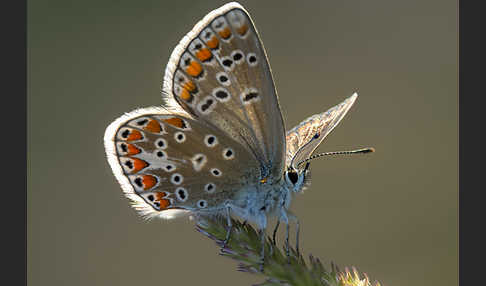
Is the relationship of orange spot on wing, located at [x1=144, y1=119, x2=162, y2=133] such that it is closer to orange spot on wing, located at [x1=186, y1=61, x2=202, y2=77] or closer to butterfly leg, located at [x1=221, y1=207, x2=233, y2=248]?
orange spot on wing, located at [x1=186, y1=61, x2=202, y2=77]

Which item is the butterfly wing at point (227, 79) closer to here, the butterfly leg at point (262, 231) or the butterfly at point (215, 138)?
the butterfly at point (215, 138)

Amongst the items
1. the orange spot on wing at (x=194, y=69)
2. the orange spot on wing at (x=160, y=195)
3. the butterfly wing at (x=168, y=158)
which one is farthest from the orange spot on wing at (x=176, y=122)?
the orange spot on wing at (x=160, y=195)

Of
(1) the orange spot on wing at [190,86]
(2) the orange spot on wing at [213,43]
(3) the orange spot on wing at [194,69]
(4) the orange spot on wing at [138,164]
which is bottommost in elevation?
(4) the orange spot on wing at [138,164]

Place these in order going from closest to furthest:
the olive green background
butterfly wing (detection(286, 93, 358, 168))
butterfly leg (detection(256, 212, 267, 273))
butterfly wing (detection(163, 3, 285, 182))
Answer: butterfly leg (detection(256, 212, 267, 273))
butterfly wing (detection(163, 3, 285, 182))
butterfly wing (detection(286, 93, 358, 168))
the olive green background

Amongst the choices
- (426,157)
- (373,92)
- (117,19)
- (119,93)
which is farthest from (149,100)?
(426,157)

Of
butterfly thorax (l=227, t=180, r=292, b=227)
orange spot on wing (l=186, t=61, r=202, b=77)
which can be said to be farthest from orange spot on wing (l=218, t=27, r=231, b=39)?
butterfly thorax (l=227, t=180, r=292, b=227)

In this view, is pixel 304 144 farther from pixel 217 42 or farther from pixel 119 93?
pixel 119 93

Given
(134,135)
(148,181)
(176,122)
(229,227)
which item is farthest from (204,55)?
(229,227)
